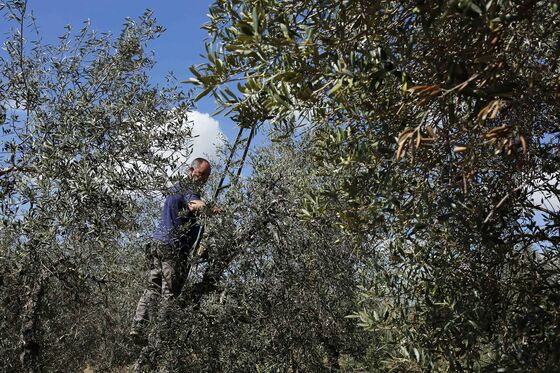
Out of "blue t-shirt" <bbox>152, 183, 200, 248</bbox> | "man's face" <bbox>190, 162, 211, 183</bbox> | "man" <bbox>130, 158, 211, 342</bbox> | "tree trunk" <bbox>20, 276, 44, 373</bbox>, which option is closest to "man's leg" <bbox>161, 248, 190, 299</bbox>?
"man" <bbox>130, 158, 211, 342</bbox>

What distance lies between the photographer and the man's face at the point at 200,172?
460cm

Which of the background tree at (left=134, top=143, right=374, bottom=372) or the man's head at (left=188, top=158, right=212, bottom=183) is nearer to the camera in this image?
the man's head at (left=188, top=158, right=212, bottom=183)

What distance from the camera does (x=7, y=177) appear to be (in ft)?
13.4

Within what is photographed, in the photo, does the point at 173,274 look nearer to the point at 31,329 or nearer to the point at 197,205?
the point at 197,205

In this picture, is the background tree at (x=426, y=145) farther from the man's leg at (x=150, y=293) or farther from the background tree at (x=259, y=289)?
the man's leg at (x=150, y=293)

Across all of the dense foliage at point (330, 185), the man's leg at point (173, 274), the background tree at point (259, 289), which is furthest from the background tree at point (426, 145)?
the man's leg at point (173, 274)

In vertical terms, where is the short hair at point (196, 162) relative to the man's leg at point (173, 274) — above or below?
above

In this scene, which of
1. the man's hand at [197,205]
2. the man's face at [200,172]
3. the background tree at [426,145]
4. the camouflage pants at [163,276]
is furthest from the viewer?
the camouflage pants at [163,276]

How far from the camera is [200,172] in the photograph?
4730 mm

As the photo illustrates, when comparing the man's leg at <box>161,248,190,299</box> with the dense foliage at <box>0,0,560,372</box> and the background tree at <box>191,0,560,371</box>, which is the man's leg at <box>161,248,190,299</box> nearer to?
the dense foliage at <box>0,0,560,372</box>

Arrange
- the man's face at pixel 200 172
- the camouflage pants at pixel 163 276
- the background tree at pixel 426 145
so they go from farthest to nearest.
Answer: the camouflage pants at pixel 163 276
the man's face at pixel 200 172
the background tree at pixel 426 145

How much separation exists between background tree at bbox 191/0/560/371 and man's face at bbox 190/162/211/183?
1303 millimetres

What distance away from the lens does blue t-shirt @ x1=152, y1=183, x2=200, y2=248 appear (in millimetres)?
4637

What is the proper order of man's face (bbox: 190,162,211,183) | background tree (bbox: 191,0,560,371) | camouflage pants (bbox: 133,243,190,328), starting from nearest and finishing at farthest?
background tree (bbox: 191,0,560,371)
man's face (bbox: 190,162,211,183)
camouflage pants (bbox: 133,243,190,328)
